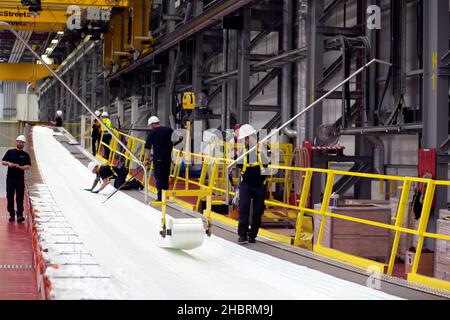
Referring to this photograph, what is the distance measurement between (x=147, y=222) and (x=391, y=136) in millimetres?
5749

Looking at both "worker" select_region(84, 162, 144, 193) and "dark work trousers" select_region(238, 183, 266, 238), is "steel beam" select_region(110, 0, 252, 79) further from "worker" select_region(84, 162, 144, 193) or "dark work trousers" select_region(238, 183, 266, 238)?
"dark work trousers" select_region(238, 183, 266, 238)

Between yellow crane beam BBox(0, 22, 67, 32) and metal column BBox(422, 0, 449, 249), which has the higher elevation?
yellow crane beam BBox(0, 22, 67, 32)

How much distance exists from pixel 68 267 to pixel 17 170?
887cm

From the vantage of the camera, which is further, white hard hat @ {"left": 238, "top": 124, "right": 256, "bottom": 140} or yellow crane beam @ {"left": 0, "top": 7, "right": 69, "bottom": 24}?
yellow crane beam @ {"left": 0, "top": 7, "right": 69, "bottom": 24}

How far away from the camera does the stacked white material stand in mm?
4699

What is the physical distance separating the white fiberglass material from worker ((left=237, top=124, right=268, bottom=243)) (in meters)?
0.36

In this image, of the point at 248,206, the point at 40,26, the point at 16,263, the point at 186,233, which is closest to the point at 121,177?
the point at 16,263

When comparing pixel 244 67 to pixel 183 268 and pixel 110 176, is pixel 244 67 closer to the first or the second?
pixel 110 176

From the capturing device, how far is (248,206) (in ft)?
28.2

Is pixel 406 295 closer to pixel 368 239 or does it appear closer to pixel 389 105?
pixel 368 239

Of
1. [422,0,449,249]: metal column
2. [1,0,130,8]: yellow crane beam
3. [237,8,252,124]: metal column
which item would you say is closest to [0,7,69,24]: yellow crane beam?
[1,0,130,8]: yellow crane beam

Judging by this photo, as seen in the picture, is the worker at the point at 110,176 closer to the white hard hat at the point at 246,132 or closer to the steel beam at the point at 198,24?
the steel beam at the point at 198,24

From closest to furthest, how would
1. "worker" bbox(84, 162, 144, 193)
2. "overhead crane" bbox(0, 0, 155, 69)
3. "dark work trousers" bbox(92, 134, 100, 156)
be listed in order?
"worker" bbox(84, 162, 144, 193) < "dark work trousers" bbox(92, 134, 100, 156) < "overhead crane" bbox(0, 0, 155, 69)
